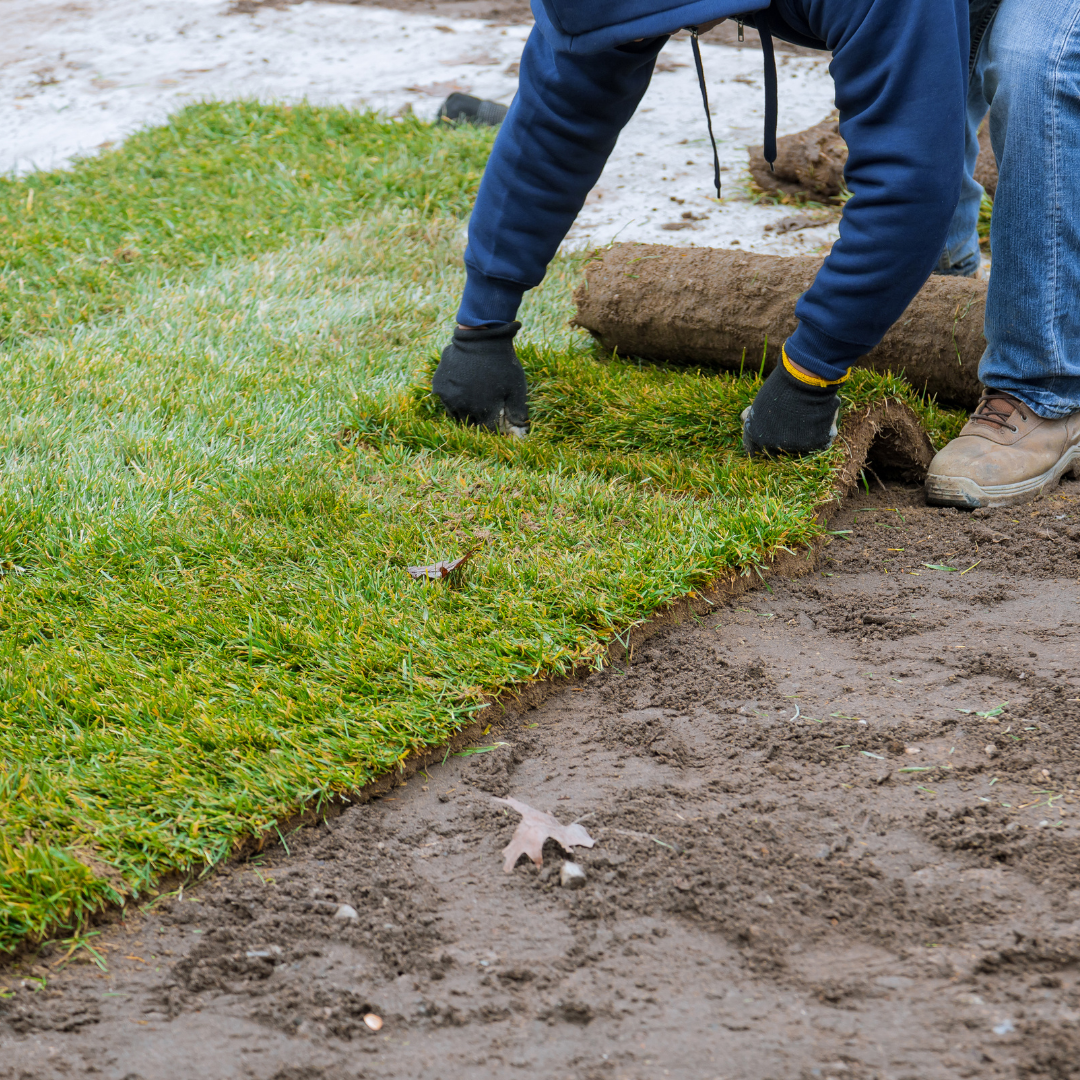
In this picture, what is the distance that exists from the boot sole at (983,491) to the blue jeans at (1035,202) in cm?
18

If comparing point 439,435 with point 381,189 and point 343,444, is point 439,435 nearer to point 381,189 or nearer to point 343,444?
point 343,444

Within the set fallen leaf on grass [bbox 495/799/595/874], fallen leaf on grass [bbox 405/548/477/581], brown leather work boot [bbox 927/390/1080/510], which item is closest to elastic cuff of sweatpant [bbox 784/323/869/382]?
brown leather work boot [bbox 927/390/1080/510]

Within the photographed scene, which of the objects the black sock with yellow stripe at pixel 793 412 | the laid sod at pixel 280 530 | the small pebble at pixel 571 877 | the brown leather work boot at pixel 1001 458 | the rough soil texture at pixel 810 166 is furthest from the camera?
the rough soil texture at pixel 810 166

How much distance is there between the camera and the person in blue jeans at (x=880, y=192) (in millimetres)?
2387

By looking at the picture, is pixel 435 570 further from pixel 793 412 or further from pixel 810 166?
pixel 810 166

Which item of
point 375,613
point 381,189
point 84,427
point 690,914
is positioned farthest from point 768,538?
point 381,189

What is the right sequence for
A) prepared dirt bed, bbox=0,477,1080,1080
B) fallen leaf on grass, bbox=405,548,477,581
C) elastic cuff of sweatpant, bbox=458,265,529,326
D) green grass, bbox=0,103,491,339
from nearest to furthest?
prepared dirt bed, bbox=0,477,1080,1080
fallen leaf on grass, bbox=405,548,477,581
elastic cuff of sweatpant, bbox=458,265,529,326
green grass, bbox=0,103,491,339

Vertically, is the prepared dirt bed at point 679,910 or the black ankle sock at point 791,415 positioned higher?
the black ankle sock at point 791,415

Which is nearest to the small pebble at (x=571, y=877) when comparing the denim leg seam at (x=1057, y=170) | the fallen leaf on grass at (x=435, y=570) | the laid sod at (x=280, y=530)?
the laid sod at (x=280, y=530)

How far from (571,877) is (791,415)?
5.19ft

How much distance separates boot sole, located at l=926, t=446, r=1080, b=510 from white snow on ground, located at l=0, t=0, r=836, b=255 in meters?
2.01

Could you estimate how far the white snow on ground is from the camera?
524 cm

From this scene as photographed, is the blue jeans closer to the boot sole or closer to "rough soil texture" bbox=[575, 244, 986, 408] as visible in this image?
the boot sole

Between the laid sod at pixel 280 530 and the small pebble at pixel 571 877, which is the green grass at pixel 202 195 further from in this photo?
the small pebble at pixel 571 877
